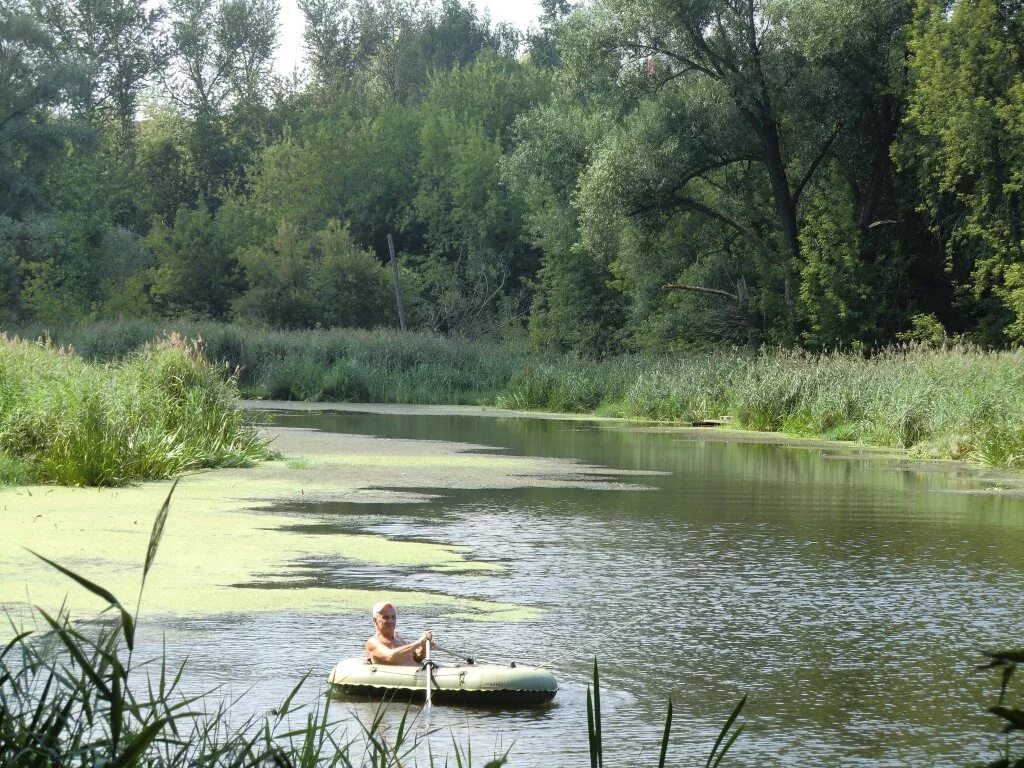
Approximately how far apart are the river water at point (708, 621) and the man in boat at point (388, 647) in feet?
0.83

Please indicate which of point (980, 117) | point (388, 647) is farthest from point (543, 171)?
point (388, 647)

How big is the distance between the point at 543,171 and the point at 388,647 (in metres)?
32.6

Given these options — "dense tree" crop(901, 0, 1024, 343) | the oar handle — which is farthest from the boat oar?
"dense tree" crop(901, 0, 1024, 343)

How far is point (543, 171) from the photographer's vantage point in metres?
39.0

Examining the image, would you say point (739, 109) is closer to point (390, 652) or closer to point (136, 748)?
point (390, 652)

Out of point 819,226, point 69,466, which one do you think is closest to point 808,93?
point 819,226

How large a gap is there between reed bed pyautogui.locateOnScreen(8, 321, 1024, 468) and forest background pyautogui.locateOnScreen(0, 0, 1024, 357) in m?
2.92

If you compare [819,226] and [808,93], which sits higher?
[808,93]

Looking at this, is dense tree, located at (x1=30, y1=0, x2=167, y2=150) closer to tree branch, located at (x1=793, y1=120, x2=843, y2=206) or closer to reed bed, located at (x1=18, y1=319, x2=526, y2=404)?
reed bed, located at (x1=18, y1=319, x2=526, y2=404)

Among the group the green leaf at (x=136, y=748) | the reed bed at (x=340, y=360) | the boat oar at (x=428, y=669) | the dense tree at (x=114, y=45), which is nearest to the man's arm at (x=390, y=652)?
the boat oar at (x=428, y=669)

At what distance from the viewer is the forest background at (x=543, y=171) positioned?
107 feet

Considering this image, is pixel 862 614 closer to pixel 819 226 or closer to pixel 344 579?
pixel 344 579

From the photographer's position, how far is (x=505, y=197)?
197 ft

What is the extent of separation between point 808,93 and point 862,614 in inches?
995
